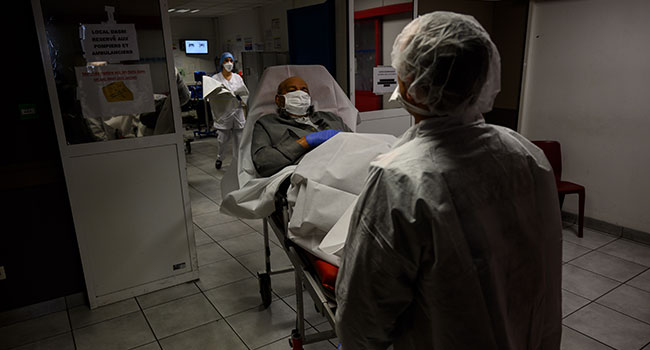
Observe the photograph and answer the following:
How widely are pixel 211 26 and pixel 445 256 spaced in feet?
35.5

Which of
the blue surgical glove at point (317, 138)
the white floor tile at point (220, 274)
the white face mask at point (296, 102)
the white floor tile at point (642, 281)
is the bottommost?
the white floor tile at point (642, 281)

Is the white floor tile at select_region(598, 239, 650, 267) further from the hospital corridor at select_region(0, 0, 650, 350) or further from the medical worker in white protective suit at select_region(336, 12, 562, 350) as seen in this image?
the medical worker in white protective suit at select_region(336, 12, 562, 350)

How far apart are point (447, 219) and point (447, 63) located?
0.32 metres

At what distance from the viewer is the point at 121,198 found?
2500mm

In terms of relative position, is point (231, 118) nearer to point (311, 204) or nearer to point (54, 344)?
point (54, 344)

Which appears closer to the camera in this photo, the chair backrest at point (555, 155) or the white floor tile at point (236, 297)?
the white floor tile at point (236, 297)

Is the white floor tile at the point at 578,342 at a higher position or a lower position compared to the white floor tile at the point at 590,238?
lower

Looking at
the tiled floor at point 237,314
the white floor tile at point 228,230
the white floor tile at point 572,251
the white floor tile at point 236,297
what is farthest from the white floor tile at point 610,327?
the white floor tile at point 228,230

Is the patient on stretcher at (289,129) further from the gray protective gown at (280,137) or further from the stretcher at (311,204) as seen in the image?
the stretcher at (311,204)

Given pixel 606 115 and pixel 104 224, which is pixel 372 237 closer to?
pixel 104 224

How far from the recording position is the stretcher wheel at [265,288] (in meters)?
2.45

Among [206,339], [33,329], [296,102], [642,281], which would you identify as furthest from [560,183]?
[33,329]

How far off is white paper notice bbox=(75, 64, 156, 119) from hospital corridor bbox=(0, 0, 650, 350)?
11 mm

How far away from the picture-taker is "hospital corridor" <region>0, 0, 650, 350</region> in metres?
0.91
